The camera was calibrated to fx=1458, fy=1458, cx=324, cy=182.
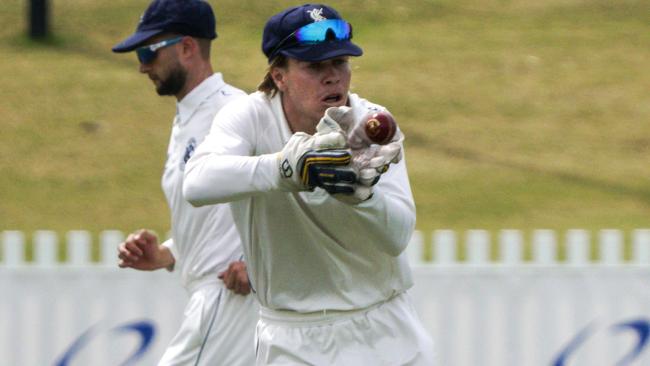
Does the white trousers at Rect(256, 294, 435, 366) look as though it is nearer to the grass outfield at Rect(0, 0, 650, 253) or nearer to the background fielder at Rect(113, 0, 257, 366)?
the background fielder at Rect(113, 0, 257, 366)

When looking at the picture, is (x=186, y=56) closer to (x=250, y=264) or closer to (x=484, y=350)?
(x=250, y=264)

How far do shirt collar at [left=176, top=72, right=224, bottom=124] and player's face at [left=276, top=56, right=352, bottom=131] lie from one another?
1.41 meters

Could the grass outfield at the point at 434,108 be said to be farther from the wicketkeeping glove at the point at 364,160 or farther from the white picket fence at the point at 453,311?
the wicketkeeping glove at the point at 364,160

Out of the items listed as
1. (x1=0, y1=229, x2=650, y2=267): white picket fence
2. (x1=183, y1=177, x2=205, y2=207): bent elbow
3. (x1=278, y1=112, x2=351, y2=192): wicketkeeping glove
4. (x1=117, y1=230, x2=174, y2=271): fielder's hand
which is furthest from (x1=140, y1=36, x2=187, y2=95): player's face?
(x1=0, y1=229, x2=650, y2=267): white picket fence

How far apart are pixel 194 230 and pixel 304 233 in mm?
1334

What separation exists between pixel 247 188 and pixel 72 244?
503 centimetres

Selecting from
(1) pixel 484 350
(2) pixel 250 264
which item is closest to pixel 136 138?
(1) pixel 484 350

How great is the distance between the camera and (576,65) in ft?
54.5

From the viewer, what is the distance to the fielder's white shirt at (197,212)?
5297mm

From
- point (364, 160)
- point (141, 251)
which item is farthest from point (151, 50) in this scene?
point (364, 160)

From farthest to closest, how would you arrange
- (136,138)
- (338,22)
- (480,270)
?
(136,138)
(480,270)
(338,22)

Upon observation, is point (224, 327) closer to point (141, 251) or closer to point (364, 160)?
point (141, 251)

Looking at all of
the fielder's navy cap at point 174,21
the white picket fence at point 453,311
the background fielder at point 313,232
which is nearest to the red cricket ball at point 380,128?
the background fielder at point 313,232

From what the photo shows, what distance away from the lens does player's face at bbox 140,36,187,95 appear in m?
5.45
